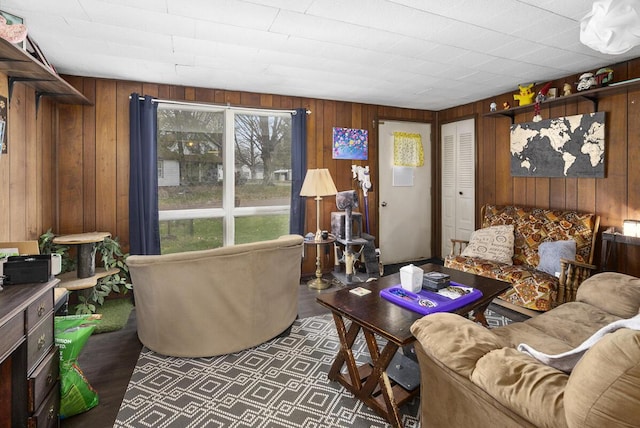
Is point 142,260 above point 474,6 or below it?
below

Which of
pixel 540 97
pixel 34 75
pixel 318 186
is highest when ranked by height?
pixel 540 97

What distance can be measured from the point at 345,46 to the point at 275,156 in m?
1.94

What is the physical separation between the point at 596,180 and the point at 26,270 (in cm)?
451

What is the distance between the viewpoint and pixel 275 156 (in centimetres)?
443

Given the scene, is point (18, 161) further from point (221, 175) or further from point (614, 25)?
point (614, 25)

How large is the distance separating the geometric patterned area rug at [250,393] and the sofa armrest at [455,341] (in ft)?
2.27

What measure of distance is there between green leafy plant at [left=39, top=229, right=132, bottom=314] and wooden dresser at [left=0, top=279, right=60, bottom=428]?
164 cm

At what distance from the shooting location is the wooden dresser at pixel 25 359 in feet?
4.34

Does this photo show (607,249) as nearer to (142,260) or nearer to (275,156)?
(275,156)

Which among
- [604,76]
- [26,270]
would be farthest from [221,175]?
[604,76]

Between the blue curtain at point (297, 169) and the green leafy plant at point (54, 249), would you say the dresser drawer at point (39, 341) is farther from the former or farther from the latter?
the blue curtain at point (297, 169)

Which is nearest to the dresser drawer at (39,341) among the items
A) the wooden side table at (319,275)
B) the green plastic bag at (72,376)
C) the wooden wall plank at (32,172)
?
the green plastic bag at (72,376)

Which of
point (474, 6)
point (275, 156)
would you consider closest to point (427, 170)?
point (275, 156)

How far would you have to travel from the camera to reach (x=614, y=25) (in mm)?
1423
